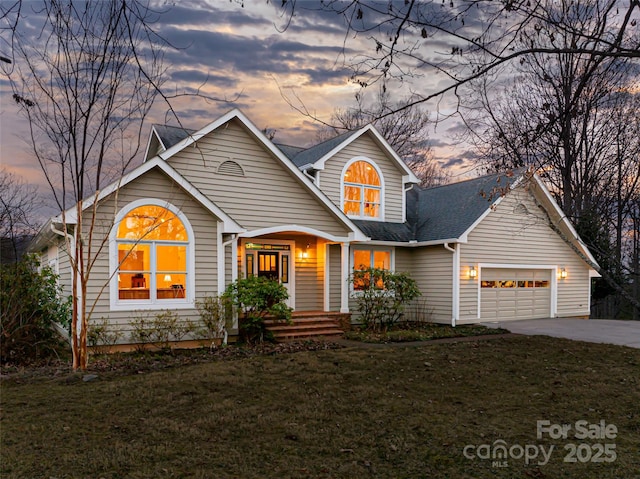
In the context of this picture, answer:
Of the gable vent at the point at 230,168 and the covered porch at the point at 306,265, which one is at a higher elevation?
the gable vent at the point at 230,168

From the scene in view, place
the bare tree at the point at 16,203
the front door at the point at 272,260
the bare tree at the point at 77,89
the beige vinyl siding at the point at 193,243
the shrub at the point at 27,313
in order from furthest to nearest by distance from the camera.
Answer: the bare tree at the point at 16,203 → the front door at the point at 272,260 → the beige vinyl siding at the point at 193,243 → the shrub at the point at 27,313 → the bare tree at the point at 77,89

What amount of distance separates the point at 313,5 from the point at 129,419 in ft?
15.6

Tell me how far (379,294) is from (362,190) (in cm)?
381

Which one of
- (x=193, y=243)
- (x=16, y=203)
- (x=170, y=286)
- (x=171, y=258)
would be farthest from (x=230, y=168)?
(x=16, y=203)

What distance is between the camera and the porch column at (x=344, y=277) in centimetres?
1348

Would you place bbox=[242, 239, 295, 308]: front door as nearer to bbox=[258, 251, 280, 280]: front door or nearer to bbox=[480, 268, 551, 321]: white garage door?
bbox=[258, 251, 280, 280]: front door

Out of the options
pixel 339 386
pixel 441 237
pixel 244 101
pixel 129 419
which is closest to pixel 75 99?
pixel 244 101

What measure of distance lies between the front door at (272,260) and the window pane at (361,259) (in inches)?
88.7

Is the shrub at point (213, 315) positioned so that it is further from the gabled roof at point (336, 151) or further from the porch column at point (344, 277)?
the gabled roof at point (336, 151)

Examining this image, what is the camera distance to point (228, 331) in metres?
10.9

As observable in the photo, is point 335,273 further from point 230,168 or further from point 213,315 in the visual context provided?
point 213,315

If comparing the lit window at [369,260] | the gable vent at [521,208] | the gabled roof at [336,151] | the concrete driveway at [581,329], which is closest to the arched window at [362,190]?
the gabled roof at [336,151]

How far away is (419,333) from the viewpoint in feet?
41.9

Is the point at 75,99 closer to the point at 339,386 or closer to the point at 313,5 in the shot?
the point at 313,5
